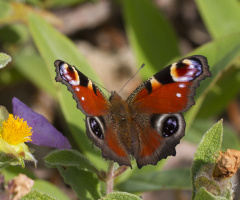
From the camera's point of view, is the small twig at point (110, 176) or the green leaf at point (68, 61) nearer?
the small twig at point (110, 176)

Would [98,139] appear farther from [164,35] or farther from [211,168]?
[164,35]

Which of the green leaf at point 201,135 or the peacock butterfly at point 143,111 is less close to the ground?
the peacock butterfly at point 143,111

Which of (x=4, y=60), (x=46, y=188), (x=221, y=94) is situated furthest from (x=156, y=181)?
(x=221, y=94)

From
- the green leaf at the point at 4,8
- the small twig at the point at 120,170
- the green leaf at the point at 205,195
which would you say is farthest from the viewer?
the green leaf at the point at 4,8

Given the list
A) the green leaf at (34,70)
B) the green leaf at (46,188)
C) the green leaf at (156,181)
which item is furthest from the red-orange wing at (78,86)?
the green leaf at (34,70)

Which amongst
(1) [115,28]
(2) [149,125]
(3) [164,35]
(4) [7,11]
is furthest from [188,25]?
(2) [149,125]

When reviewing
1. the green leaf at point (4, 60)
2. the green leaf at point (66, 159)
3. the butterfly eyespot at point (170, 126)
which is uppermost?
the green leaf at point (4, 60)

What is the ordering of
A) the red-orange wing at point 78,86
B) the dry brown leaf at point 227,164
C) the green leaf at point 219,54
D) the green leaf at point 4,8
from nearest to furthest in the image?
the dry brown leaf at point 227,164
the red-orange wing at point 78,86
the green leaf at point 219,54
the green leaf at point 4,8

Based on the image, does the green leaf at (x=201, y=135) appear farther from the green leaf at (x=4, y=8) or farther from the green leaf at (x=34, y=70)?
the green leaf at (x=4, y=8)
